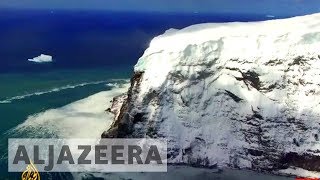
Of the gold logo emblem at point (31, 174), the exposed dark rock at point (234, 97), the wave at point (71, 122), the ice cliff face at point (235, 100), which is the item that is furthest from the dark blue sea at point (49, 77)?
the exposed dark rock at point (234, 97)

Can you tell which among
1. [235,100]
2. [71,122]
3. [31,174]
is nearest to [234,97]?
[235,100]

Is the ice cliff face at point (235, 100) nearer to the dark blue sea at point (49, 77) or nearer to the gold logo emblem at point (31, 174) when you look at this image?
the dark blue sea at point (49, 77)

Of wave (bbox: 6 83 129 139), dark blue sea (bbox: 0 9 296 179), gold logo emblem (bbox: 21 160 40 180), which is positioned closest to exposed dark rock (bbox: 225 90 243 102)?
wave (bbox: 6 83 129 139)

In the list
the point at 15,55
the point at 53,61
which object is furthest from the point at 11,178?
the point at 15,55

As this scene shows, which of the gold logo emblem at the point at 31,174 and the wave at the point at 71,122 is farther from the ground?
the gold logo emblem at the point at 31,174

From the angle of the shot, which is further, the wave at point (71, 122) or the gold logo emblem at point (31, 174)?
the wave at point (71, 122)

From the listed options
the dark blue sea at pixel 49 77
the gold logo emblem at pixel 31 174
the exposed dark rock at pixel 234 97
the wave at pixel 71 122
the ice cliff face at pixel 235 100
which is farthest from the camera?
the dark blue sea at pixel 49 77

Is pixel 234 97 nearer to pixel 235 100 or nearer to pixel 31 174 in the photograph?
pixel 235 100

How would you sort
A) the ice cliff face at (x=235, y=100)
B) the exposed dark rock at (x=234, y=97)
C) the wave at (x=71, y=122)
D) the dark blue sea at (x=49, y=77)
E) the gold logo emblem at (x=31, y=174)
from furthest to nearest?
the dark blue sea at (x=49, y=77)
the wave at (x=71, y=122)
the exposed dark rock at (x=234, y=97)
the ice cliff face at (x=235, y=100)
the gold logo emblem at (x=31, y=174)
